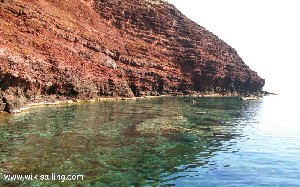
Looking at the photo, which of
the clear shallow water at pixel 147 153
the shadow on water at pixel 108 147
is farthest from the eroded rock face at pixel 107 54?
the clear shallow water at pixel 147 153

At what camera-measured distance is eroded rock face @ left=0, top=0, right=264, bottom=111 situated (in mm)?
62531

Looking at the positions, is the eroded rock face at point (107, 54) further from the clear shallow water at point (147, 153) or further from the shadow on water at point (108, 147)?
the clear shallow water at point (147, 153)

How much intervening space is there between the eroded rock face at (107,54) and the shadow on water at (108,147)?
16.1m

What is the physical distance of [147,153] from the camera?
2584cm

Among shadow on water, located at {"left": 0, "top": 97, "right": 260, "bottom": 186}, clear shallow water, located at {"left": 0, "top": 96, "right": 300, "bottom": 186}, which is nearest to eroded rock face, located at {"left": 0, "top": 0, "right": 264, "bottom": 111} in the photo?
shadow on water, located at {"left": 0, "top": 97, "right": 260, "bottom": 186}

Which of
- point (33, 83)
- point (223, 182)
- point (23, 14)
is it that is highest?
point (23, 14)

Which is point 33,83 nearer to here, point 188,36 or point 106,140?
point 106,140

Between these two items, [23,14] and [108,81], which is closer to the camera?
[23,14]

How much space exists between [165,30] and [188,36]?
1328 cm

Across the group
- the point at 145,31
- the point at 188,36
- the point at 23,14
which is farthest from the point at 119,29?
the point at 23,14

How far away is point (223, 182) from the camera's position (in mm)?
19375

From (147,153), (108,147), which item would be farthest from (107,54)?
(147,153)

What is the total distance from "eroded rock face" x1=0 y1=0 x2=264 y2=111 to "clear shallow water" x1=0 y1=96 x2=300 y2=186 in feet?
61.1

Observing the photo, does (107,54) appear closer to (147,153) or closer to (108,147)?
(108,147)
